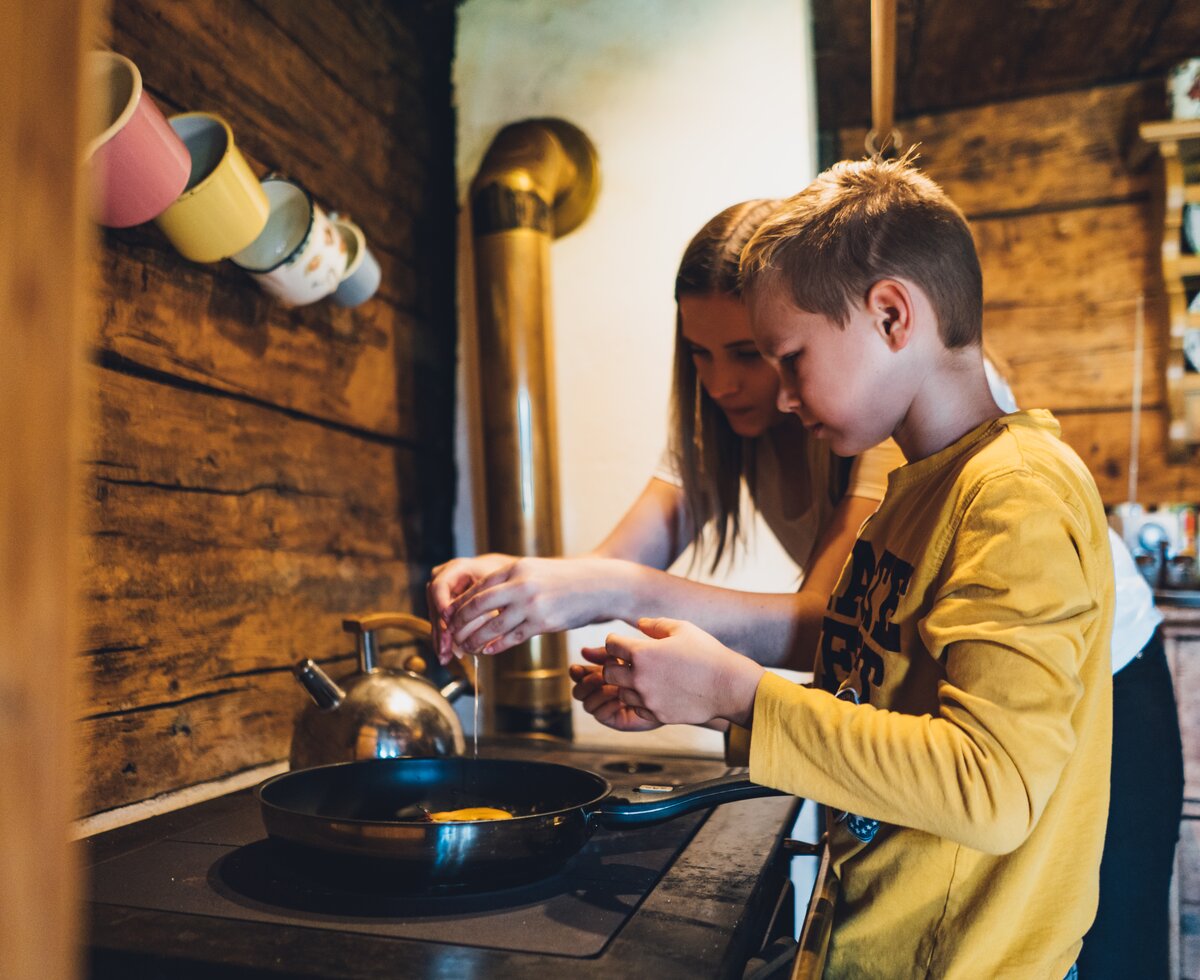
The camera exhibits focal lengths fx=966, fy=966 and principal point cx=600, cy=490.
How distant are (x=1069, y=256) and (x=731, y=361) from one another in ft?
4.38

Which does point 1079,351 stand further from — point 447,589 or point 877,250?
point 447,589

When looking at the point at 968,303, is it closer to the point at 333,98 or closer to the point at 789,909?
the point at 789,909

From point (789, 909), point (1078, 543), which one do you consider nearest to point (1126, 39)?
point (1078, 543)

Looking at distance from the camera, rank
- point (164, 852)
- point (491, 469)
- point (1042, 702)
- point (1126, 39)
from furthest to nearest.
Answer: point (1126, 39) → point (491, 469) → point (164, 852) → point (1042, 702)

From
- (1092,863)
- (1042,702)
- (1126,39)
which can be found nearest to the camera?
(1042,702)

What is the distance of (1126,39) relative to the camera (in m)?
1.96

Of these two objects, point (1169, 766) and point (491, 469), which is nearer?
point (1169, 766)

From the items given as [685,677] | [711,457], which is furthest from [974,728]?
[711,457]

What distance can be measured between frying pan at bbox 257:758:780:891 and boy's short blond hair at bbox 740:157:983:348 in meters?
0.44

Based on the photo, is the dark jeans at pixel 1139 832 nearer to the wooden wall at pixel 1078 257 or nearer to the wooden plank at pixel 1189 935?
the wooden plank at pixel 1189 935

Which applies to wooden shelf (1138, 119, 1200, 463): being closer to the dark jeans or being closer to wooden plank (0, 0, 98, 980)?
the dark jeans

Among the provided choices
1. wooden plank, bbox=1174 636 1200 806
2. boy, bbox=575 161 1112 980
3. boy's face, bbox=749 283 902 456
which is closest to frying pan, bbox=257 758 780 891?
boy, bbox=575 161 1112 980

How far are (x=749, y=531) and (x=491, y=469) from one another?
19.3 inches

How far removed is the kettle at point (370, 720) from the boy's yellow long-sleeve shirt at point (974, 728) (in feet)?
1.76
